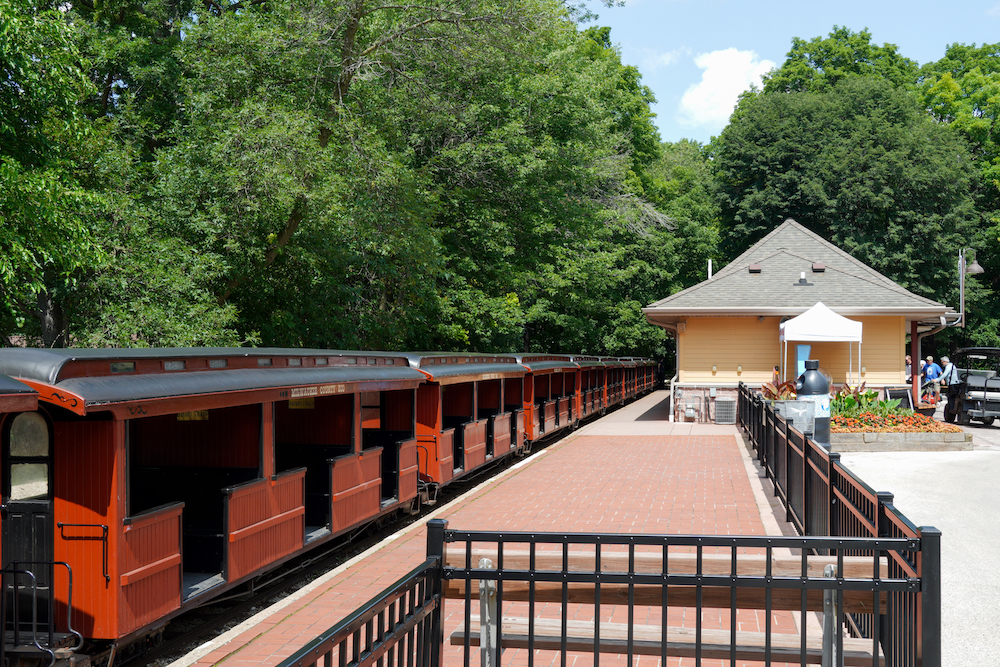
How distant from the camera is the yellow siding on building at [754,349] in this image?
26.0 m

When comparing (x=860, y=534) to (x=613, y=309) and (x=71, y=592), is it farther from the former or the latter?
(x=613, y=309)

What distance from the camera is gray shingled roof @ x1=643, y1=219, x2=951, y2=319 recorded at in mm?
25609

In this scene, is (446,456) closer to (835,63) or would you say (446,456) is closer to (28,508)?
(28,508)

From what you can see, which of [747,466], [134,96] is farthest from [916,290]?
[134,96]

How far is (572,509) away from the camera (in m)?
12.2

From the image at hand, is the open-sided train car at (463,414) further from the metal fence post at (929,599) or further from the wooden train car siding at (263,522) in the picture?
the metal fence post at (929,599)

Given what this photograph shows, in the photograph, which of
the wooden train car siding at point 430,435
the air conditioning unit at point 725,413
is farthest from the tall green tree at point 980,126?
the wooden train car siding at point 430,435

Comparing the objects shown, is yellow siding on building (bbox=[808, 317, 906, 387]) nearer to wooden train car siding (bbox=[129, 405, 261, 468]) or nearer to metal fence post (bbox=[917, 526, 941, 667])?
wooden train car siding (bbox=[129, 405, 261, 468])

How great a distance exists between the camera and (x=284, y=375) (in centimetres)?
838

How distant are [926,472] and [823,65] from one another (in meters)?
57.2

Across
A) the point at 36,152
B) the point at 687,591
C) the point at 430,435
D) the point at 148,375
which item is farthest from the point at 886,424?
the point at 36,152

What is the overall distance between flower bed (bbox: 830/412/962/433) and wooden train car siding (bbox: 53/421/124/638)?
1626 cm

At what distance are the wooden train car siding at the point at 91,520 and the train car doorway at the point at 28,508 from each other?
0.12 m

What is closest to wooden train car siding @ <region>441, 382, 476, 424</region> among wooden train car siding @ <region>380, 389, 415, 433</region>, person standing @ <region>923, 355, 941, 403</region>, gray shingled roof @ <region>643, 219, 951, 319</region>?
wooden train car siding @ <region>380, 389, 415, 433</region>
